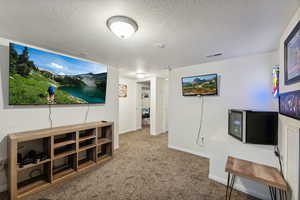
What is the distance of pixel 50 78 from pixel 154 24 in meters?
2.04

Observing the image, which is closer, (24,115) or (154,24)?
(154,24)

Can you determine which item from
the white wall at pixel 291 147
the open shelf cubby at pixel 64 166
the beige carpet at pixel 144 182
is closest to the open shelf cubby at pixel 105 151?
the beige carpet at pixel 144 182

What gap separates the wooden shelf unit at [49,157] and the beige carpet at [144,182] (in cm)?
16

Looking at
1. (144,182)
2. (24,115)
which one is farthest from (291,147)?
(24,115)

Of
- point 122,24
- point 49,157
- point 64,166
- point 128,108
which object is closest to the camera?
point 122,24

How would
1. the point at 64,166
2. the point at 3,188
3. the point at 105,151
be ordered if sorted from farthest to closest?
1. the point at 105,151
2. the point at 64,166
3. the point at 3,188

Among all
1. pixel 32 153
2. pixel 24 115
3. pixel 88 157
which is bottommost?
pixel 88 157

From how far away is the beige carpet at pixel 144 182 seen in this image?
179 centimetres

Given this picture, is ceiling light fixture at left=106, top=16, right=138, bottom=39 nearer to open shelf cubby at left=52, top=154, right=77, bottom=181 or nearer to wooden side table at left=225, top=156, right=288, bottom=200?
wooden side table at left=225, top=156, right=288, bottom=200

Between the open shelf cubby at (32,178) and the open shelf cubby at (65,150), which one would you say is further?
the open shelf cubby at (65,150)

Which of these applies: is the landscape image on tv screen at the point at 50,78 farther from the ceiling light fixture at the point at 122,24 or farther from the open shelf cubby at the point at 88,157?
the ceiling light fixture at the point at 122,24

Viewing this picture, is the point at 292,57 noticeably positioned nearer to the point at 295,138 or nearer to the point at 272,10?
the point at 272,10

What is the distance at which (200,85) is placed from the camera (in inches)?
120

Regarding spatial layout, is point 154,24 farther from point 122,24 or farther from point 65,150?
point 65,150
